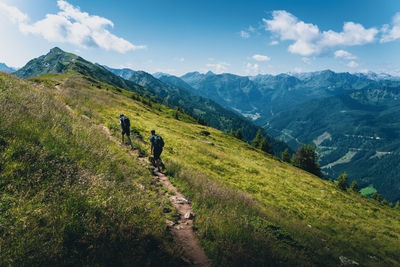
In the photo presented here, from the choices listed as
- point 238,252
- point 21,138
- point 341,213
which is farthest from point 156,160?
point 341,213

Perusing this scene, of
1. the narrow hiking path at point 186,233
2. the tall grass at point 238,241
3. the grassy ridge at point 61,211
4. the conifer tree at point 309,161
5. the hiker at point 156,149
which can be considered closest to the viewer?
the grassy ridge at point 61,211

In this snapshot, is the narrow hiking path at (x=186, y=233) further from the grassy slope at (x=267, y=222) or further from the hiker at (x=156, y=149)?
the hiker at (x=156, y=149)

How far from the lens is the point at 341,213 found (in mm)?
21688

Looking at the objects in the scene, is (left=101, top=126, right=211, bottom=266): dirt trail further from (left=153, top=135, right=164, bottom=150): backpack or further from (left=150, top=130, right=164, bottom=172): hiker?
(left=153, top=135, right=164, bottom=150): backpack

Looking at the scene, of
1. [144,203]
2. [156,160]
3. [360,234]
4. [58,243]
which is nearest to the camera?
[58,243]

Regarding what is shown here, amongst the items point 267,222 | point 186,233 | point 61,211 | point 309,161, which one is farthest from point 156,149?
point 309,161

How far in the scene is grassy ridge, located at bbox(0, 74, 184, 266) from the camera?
3613 mm

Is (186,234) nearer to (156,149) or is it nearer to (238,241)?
(238,241)

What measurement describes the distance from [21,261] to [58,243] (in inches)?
21.6

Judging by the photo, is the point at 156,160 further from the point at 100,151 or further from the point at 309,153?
the point at 309,153

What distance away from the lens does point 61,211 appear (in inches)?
172

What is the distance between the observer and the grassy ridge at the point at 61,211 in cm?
361

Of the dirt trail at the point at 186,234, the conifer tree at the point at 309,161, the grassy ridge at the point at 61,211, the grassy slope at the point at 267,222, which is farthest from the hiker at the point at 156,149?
the conifer tree at the point at 309,161

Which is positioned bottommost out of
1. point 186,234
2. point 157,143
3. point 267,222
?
point 267,222
